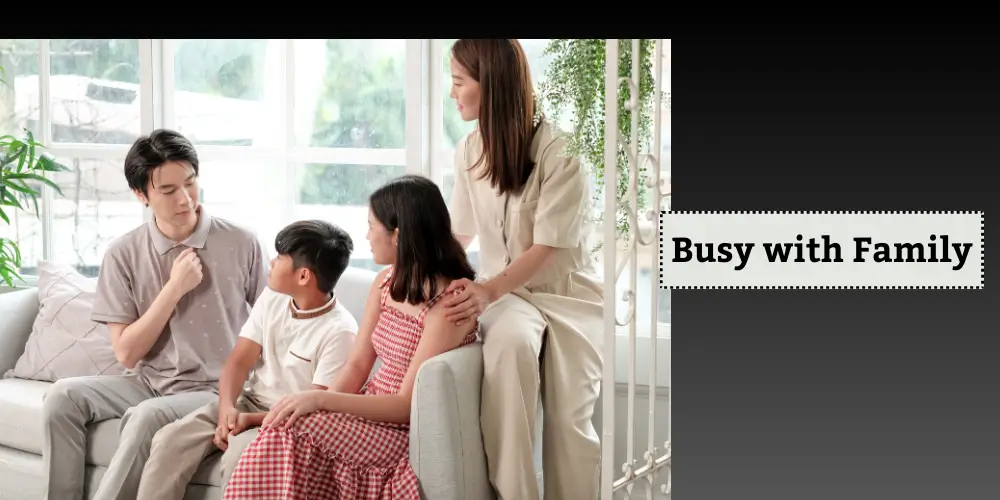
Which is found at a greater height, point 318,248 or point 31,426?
point 318,248

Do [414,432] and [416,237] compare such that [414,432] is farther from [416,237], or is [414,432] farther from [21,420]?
[21,420]

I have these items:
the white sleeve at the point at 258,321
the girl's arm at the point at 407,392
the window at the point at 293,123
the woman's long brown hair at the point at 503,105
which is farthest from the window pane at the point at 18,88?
the girl's arm at the point at 407,392

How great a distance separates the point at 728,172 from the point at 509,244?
1.06 metres

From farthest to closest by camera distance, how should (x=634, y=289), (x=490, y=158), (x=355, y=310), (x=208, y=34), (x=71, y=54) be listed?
1. (x=71, y=54)
2. (x=355, y=310)
3. (x=490, y=158)
4. (x=634, y=289)
5. (x=208, y=34)

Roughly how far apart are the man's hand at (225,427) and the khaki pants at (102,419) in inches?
7.9

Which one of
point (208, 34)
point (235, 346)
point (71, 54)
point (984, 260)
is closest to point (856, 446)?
point (984, 260)

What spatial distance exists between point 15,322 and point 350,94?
1.35 meters

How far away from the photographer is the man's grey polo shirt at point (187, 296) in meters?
3.30

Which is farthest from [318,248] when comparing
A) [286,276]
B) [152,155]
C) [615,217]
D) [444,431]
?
[615,217]

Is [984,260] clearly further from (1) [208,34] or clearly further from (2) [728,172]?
(1) [208,34]

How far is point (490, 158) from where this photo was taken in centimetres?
301

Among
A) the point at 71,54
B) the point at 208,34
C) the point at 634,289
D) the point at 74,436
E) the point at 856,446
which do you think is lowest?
the point at 74,436

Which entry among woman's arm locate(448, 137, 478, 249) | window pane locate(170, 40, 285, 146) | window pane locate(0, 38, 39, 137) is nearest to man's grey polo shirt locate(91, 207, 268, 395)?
woman's arm locate(448, 137, 478, 249)

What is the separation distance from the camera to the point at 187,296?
3307 mm
